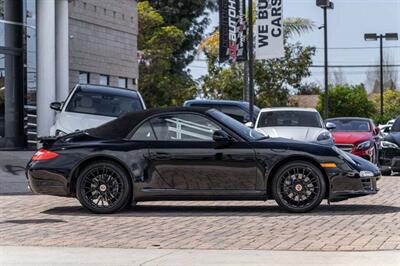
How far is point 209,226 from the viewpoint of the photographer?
29.9 feet

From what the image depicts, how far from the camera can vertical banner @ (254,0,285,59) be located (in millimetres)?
21016

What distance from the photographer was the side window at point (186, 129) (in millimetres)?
10070

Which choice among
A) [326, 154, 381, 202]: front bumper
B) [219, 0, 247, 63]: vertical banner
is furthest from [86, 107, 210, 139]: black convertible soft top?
[219, 0, 247, 63]: vertical banner

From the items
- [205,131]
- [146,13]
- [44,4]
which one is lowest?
[205,131]

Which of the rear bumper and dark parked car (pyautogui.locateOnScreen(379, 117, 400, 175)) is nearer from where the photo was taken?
the rear bumper

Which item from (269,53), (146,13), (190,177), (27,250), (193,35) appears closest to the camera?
(27,250)

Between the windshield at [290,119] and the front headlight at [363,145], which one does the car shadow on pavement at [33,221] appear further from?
the front headlight at [363,145]

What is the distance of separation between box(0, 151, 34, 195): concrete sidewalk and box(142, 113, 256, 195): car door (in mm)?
4280

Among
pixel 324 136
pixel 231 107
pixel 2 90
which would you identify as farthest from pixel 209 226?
pixel 2 90

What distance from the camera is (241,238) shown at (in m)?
8.26

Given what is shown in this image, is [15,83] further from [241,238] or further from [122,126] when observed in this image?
[241,238]

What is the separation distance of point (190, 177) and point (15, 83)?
1330cm

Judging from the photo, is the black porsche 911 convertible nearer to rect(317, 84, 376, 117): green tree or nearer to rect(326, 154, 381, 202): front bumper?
rect(326, 154, 381, 202): front bumper

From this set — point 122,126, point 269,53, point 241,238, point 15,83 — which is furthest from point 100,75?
point 241,238
